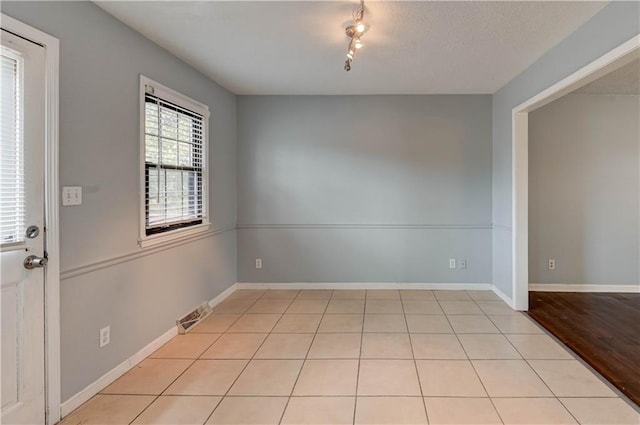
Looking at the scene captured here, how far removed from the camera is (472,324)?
10.6 ft

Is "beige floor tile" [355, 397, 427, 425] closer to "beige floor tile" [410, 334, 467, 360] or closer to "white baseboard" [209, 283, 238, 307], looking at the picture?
"beige floor tile" [410, 334, 467, 360]

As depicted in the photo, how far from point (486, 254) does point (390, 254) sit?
3.90 feet

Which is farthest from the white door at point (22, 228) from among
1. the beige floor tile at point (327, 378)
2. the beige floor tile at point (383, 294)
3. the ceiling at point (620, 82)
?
the ceiling at point (620, 82)

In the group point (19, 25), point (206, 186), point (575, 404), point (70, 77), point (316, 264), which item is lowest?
point (575, 404)

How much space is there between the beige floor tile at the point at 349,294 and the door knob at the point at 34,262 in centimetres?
291

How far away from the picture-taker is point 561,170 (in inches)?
167

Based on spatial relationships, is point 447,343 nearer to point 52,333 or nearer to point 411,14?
point 411,14

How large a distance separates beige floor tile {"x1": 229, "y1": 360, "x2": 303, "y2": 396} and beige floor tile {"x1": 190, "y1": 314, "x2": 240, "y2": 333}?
2.53 feet

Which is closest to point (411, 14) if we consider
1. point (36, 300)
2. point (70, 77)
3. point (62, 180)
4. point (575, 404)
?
point (70, 77)

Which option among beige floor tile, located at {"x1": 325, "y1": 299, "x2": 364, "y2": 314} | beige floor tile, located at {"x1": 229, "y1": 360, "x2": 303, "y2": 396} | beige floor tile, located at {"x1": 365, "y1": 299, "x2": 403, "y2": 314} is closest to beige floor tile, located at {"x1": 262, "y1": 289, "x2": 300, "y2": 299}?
beige floor tile, located at {"x1": 325, "y1": 299, "x2": 364, "y2": 314}

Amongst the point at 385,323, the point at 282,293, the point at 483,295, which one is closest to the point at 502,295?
the point at 483,295

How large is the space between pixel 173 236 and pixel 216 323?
97 cm

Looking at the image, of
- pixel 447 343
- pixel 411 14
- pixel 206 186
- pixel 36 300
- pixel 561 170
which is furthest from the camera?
pixel 561 170

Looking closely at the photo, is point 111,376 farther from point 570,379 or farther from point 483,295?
point 483,295
